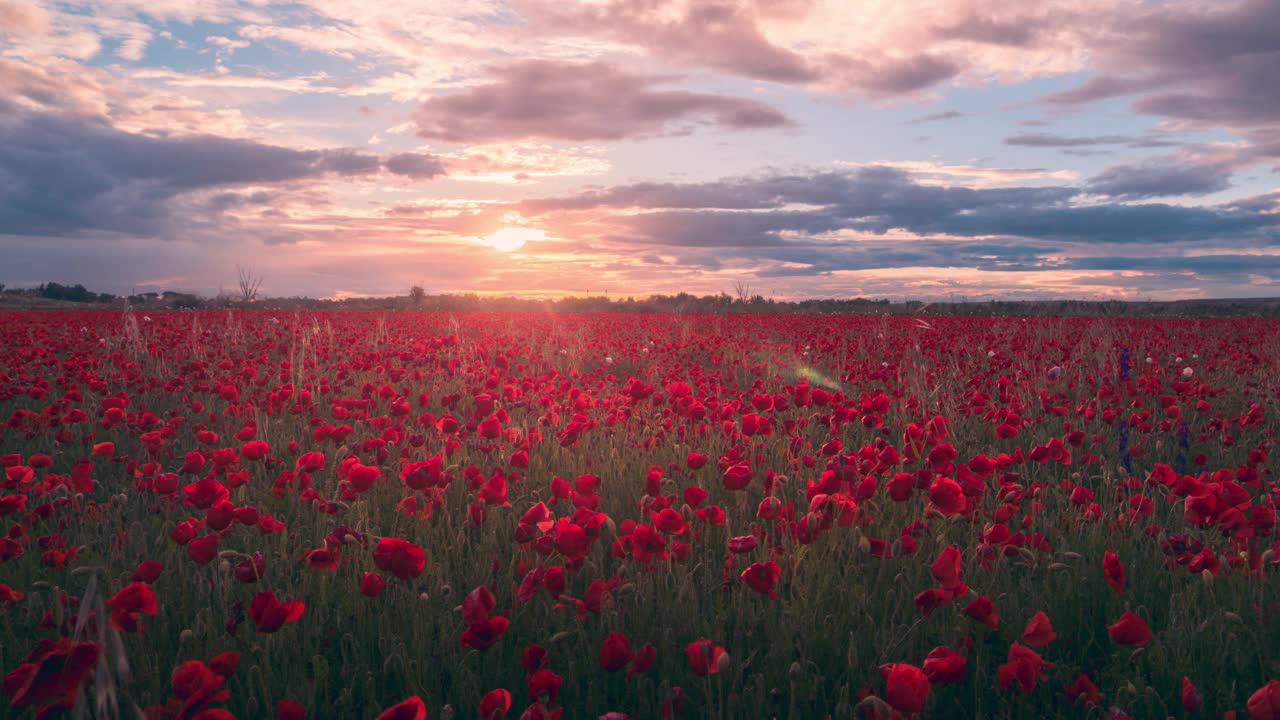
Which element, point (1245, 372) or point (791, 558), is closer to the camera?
point (791, 558)

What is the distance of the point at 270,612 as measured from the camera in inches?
70.1

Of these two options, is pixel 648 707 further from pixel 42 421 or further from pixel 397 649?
pixel 42 421

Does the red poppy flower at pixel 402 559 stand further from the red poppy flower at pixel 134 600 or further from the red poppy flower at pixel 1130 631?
the red poppy flower at pixel 1130 631

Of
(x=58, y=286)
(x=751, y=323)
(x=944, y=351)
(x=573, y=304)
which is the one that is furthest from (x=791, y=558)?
(x=58, y=286)

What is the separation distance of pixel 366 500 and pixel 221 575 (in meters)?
0.99

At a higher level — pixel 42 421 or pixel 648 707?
pixel 42 421

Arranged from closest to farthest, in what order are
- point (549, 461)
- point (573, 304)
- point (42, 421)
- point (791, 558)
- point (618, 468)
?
point (791, 558), point (618, 468), point (549, 461), point (42, 421), point (573, 304)

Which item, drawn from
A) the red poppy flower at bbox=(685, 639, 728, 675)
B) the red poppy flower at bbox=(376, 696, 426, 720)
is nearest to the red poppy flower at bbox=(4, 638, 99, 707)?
the red poppy flower at bbox=(376, 696, 426, 720)

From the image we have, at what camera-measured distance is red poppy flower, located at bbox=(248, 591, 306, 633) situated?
1774mm

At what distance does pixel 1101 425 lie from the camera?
5977 millimetres

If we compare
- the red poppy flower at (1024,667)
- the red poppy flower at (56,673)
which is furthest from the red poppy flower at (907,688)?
the red poppy flower at (56,673)

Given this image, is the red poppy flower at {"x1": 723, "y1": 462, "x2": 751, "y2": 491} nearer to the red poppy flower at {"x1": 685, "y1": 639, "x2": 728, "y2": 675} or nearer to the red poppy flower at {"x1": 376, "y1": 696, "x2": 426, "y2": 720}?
the red poppy flower at {"x1": 685, "y1": 639, "x2": 728, "y2": 675}

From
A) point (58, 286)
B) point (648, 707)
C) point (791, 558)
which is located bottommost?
point (648, 707)

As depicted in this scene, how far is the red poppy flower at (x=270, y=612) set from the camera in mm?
1774
